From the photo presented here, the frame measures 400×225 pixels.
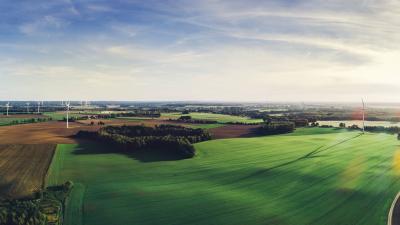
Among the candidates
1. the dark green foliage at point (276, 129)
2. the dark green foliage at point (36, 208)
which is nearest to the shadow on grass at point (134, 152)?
the dark green foliage at point (36, 208)

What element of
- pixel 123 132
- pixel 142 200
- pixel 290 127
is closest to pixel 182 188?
pixel 142 200

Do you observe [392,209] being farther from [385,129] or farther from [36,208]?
[385,129]

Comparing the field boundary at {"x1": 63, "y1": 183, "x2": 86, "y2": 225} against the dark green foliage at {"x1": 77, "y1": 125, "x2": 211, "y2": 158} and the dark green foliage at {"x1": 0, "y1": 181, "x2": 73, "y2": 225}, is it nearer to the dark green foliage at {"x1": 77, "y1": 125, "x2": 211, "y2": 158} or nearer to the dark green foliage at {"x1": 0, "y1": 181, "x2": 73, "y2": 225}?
the dark green foliage at {"x1": 0, "y1": 181, "x2": 73, "y2": 225}

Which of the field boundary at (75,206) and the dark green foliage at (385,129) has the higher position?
the dark green foliage at (385,129)

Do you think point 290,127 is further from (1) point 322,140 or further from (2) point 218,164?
(2) point 218,164

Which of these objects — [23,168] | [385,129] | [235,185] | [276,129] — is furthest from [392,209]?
[385,129]

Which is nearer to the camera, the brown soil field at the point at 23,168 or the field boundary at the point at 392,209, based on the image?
the field boundary at the point at 392,209

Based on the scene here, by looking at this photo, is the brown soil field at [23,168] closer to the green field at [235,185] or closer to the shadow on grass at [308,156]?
the green field at [235,185]
